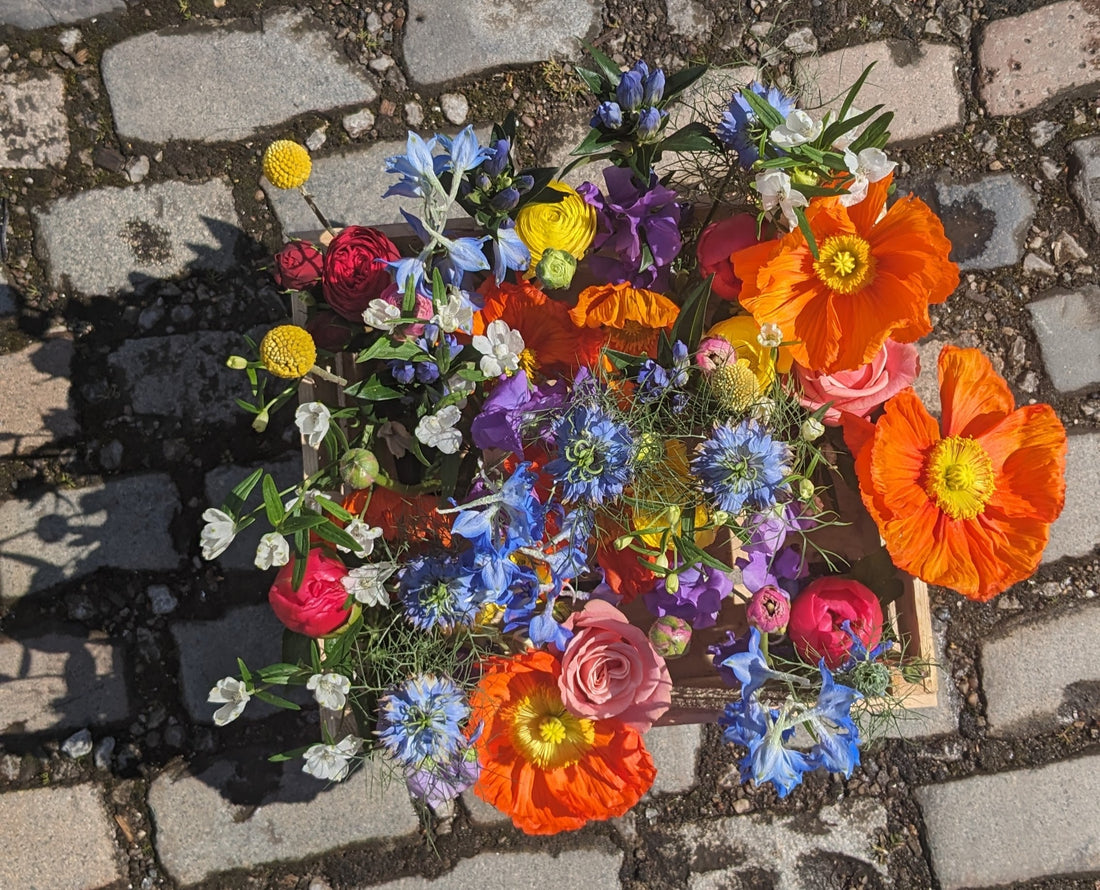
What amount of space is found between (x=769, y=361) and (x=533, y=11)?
1.41 metres

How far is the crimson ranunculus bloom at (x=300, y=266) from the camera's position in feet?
4.65

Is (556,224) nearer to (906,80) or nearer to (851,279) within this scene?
(851,279)

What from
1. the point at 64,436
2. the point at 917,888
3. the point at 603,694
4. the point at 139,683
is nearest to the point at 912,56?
the point at 603,694

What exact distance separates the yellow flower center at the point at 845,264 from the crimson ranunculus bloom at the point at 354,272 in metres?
0.69

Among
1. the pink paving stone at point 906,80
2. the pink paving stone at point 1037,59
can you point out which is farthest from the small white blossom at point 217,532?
the pink paving stone at point 1037,59

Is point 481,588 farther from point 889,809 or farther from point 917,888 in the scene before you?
point 917,888

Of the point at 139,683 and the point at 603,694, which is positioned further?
the point at 139,683

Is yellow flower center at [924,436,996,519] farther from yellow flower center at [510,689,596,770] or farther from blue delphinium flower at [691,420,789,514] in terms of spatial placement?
yellow flower center at [510,689,596,770]

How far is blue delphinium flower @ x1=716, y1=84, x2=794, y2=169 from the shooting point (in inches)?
47.4

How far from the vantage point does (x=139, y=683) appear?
2.07 m

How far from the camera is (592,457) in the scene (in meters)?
1.05

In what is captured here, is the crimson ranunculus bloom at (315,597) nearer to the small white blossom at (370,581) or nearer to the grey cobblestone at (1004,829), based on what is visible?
the small white blossom at (370,581)

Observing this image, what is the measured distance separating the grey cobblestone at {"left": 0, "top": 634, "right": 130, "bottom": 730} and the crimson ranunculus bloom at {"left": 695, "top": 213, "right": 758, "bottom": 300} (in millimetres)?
1703

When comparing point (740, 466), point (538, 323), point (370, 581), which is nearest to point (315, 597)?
point (370, 581)
